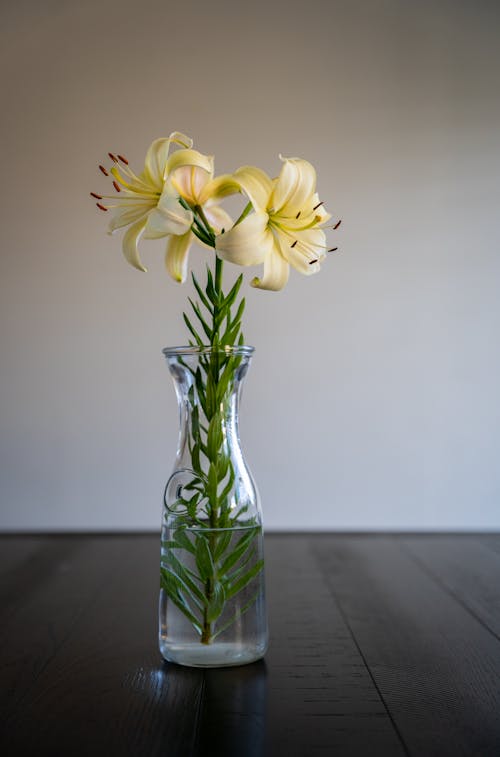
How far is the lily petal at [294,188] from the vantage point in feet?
2.45

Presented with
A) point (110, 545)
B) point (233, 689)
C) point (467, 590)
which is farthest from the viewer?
point (110, 545)

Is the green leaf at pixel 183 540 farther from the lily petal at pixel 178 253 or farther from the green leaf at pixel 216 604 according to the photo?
the lily petal at pixel 178 253

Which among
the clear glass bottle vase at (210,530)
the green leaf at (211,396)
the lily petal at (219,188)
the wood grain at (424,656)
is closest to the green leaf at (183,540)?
the clear glass bottle vase at (210,530)

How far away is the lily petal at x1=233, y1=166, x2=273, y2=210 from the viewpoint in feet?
2.46

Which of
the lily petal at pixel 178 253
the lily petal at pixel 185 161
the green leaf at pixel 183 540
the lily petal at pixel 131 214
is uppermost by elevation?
the lily petal at pixel 185 161

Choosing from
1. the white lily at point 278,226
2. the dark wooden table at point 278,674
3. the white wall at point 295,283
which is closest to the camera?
the dark wooden table at point 278,674

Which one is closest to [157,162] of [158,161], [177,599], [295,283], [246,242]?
[158,161]

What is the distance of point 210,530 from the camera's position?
783mm

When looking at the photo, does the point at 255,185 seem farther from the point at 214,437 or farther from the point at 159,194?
the point at 214,437

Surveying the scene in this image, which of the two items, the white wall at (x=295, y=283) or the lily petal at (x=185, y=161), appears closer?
the lily petal at (x=185, y=161)

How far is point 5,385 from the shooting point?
8.55 feet

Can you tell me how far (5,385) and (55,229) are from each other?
0.54 meters

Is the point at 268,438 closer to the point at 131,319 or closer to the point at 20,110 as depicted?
the point at 131,319

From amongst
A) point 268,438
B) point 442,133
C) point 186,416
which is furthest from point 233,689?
point 442,133
